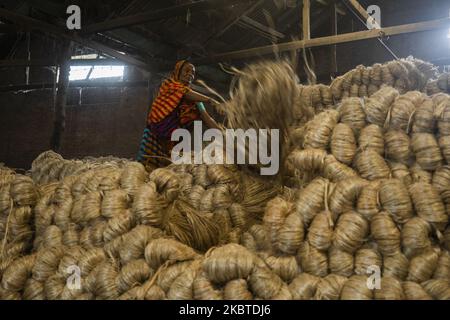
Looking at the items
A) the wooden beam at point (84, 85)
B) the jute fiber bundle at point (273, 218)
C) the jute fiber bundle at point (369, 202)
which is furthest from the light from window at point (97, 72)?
the jute fiber bundle at point (369, 202)

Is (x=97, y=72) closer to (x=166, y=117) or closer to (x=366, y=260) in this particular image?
(x=166, y=117)

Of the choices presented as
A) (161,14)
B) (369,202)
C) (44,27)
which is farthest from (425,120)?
(44,27)

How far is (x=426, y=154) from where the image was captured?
1.76 m

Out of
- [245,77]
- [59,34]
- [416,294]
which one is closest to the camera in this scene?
[416,294]

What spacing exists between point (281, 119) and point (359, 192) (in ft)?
2.01

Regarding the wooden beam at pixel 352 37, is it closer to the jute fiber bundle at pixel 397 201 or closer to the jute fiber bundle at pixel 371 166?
the jute fiber bundle at pixel 371 166

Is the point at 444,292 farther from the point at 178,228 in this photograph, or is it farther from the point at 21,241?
the point at 21,241

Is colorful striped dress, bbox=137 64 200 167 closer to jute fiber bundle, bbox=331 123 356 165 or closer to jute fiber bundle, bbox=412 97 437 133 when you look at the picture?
jute fiber bundle, bbox=331 123 356 165

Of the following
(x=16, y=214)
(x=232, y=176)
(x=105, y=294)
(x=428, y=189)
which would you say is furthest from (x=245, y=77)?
(x=16, y=214)

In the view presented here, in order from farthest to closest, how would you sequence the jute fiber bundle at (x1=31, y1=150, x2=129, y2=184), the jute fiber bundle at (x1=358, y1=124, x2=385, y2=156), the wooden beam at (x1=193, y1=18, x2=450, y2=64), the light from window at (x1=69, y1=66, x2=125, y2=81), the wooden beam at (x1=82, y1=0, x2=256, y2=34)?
the light from window at (x1=69, y1=66, x2=125, y2=81) → the wooden beam at (x1=82, y1=0, x2=256, y2=34) → the wooden beam at (x1=193, y1=18, x2=450, y2=64) → the jute fiber bundle at (x1=31, y1=150, x2=129, y2=184) → the jute fiber bundle at (x1=358, y1=124, x2=385, y2=156)

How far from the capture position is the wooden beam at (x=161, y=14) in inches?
215

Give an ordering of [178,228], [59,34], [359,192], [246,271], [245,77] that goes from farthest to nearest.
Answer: [59,34] < [245,77] < [178,228] < [359,192] < [246,271]

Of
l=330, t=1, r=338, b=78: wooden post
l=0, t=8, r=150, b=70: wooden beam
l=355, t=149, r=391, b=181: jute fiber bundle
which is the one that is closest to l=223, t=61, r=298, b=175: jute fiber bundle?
l=355, t=149, r=391, b=181: jute fiber bundle

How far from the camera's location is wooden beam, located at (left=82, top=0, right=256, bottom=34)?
5461 mm
